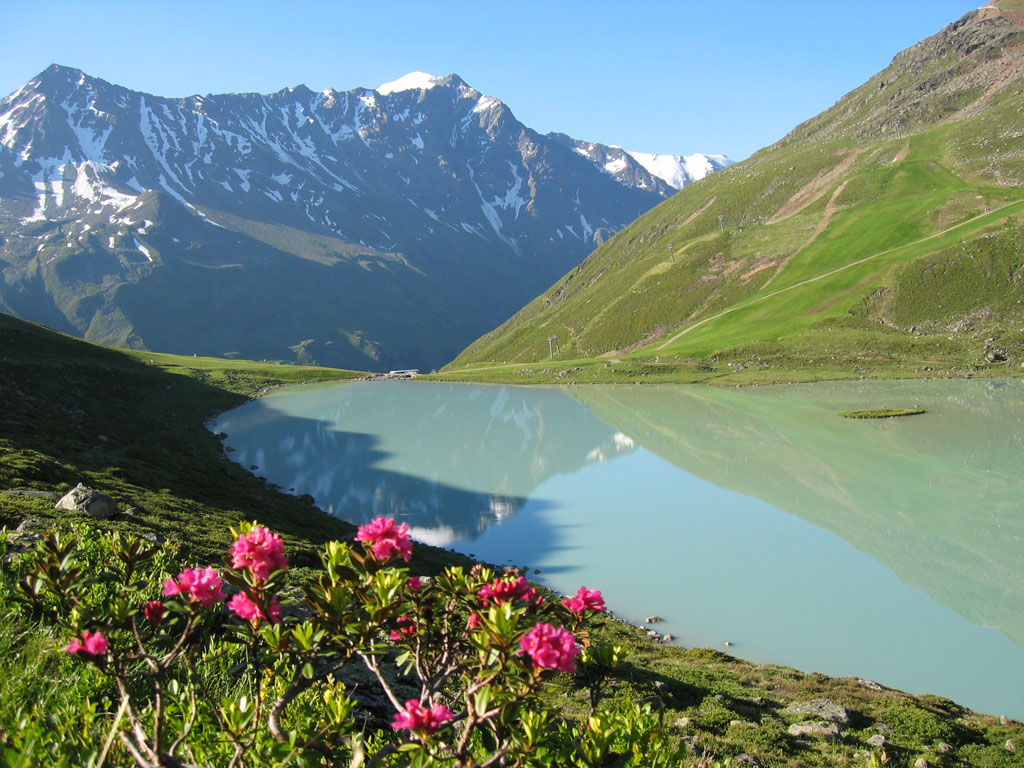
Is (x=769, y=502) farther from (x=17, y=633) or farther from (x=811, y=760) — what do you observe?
(x=17, y=633)

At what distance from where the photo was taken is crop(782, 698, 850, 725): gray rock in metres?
12.0

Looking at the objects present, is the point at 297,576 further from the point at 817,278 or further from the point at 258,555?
the point at 817,278

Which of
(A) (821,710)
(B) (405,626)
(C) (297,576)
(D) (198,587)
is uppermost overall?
(D) (198,587)

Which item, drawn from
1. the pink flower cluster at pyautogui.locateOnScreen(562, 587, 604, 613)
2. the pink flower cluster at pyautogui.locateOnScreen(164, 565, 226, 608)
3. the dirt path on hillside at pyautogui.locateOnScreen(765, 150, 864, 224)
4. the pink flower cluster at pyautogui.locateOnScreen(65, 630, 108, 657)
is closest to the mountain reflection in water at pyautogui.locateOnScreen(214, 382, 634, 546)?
the pink flower cluster at pyautogui.locateOnScreen(562, 587, 604, 613)

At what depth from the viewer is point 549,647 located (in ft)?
10.7

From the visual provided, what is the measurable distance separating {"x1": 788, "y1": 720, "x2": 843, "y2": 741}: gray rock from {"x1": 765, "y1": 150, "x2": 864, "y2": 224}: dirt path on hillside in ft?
582

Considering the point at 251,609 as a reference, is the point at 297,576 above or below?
below

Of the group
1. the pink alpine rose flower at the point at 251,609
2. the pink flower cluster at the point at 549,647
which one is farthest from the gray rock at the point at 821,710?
the pink alpine rose flower at the point at 251,609

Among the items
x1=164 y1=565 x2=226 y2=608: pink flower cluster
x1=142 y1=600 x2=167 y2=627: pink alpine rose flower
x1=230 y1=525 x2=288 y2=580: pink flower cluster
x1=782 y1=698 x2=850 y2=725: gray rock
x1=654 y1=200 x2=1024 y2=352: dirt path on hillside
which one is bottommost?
x1=782 y1=698 x2=850 y2=725: gray rock

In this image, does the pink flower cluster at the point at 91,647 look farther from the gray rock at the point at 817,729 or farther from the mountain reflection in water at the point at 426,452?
the mountain reflection in water at the point at 426,452

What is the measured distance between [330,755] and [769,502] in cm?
3399

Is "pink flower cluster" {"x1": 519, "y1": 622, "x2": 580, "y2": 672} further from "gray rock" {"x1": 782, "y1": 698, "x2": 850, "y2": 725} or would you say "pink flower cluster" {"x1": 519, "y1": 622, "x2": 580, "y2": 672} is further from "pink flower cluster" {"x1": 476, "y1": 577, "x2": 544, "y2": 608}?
"gray rock" {"x1": 782, "y1": 698, "x2": 850, "y2": 725}

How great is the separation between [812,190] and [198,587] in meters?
196

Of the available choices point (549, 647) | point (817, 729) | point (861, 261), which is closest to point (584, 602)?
point (549, 647)
